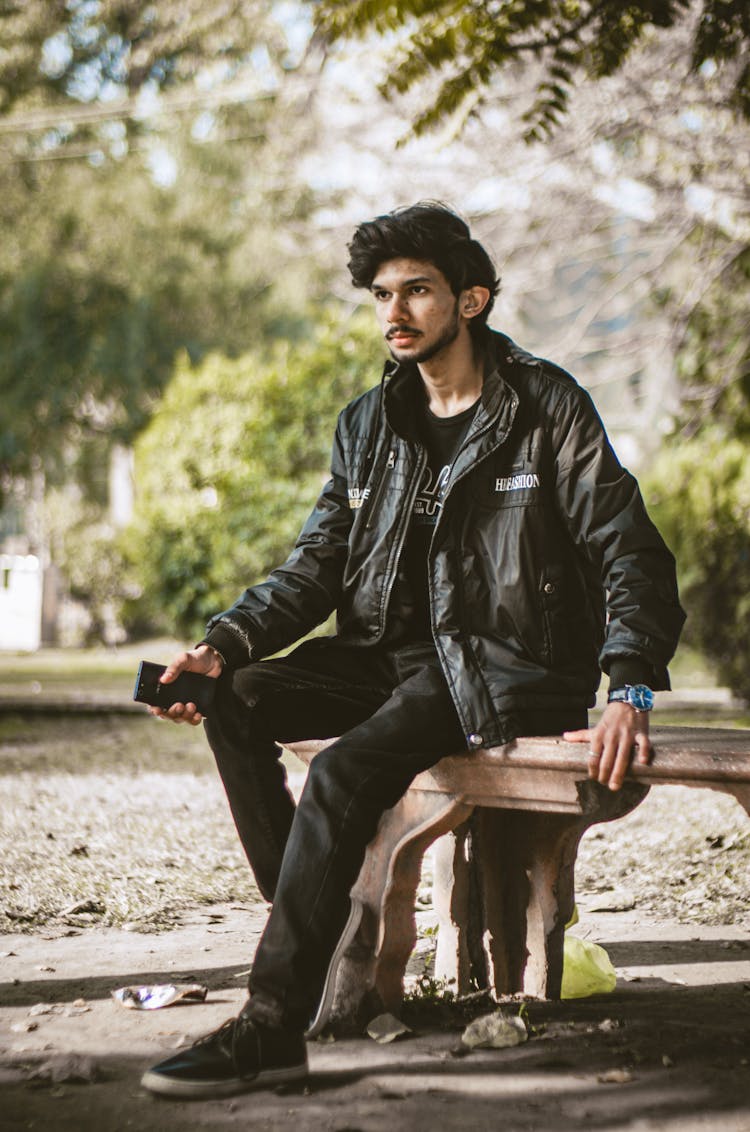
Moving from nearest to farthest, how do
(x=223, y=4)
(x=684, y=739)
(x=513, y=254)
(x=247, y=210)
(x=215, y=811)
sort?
1. (x=684, y=739)
2. (x=215, y=811)
3. (x=513, y=254)
4. (x=223, y=4)
5. (x=247, y=210)

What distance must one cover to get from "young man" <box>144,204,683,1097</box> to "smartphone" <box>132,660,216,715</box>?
1.6 inches

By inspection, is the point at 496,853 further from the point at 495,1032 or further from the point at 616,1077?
the point at 616,1077

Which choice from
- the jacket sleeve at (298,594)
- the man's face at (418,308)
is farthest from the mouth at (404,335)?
the jacket sleeve at (298,594)

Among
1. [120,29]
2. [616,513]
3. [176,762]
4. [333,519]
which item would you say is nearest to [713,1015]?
[616,513]

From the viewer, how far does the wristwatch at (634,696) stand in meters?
3.17

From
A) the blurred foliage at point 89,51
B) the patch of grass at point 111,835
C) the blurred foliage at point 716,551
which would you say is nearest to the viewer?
the patch of grass at point 111,835

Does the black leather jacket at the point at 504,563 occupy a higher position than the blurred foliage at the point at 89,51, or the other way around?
the blurred foliage at the point at 89,51

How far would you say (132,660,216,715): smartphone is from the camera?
3.65 metres

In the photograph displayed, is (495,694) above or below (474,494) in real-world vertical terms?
below

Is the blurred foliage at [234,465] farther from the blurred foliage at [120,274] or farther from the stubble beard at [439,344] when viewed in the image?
the blurred foliage at [120,274]

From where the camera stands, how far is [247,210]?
22844 millimetres

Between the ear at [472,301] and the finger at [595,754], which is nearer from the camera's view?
the finger at [595,754]

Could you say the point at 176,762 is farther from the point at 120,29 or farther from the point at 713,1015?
the point at 120,29

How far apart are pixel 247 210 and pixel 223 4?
700 cm
